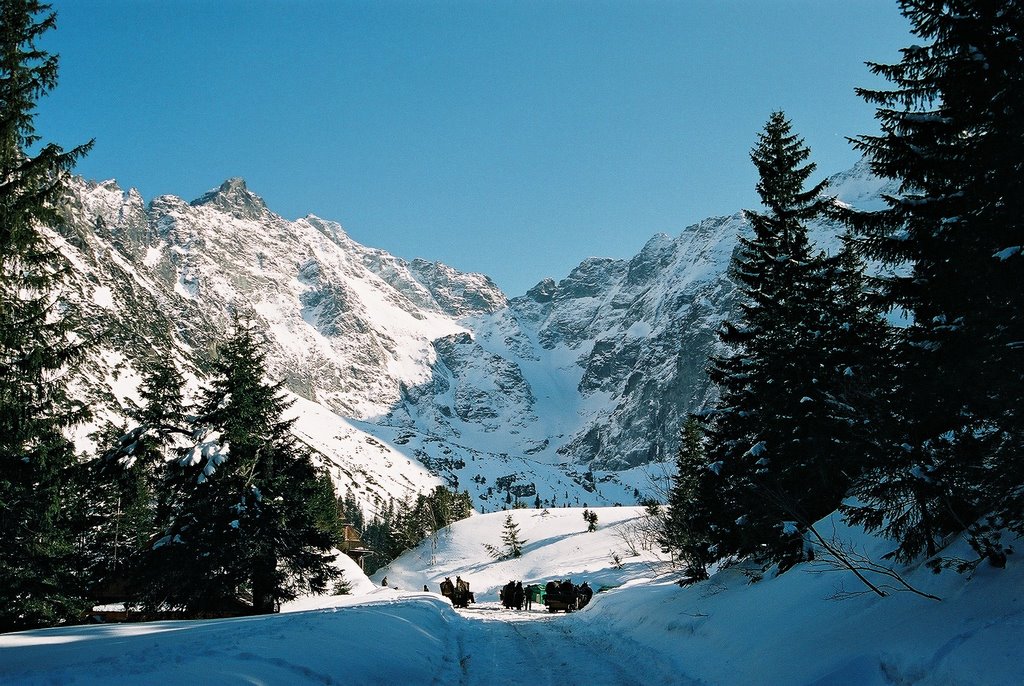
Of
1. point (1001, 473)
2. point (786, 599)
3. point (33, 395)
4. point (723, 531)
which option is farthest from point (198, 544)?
point (1001, 473)

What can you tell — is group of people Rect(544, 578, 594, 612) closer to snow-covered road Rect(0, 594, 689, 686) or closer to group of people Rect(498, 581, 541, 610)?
group of people Rect(498, 581, 541, 610)

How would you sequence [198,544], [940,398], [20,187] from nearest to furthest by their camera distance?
[940,398] < [20,187] < [198,544]

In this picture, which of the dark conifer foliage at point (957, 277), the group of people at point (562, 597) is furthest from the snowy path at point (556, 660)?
the group of people at point (562, 597)

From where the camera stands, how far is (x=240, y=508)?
23266 mm

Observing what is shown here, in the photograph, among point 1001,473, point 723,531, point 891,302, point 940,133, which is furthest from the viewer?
point 723,531

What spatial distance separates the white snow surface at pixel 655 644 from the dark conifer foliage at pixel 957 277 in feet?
3.35

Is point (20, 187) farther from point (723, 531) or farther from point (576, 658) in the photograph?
point (723, 531)

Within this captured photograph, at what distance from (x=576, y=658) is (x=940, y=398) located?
7909mm

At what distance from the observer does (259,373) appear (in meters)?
26.7

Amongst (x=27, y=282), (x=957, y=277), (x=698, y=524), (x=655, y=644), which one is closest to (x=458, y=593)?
(x=698, y=524)

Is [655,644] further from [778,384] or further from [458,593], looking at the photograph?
[458,593]

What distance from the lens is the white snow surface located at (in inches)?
251

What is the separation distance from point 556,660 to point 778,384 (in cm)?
777

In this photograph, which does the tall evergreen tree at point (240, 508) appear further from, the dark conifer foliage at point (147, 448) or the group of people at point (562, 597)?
the group of people at point (562, 597)
